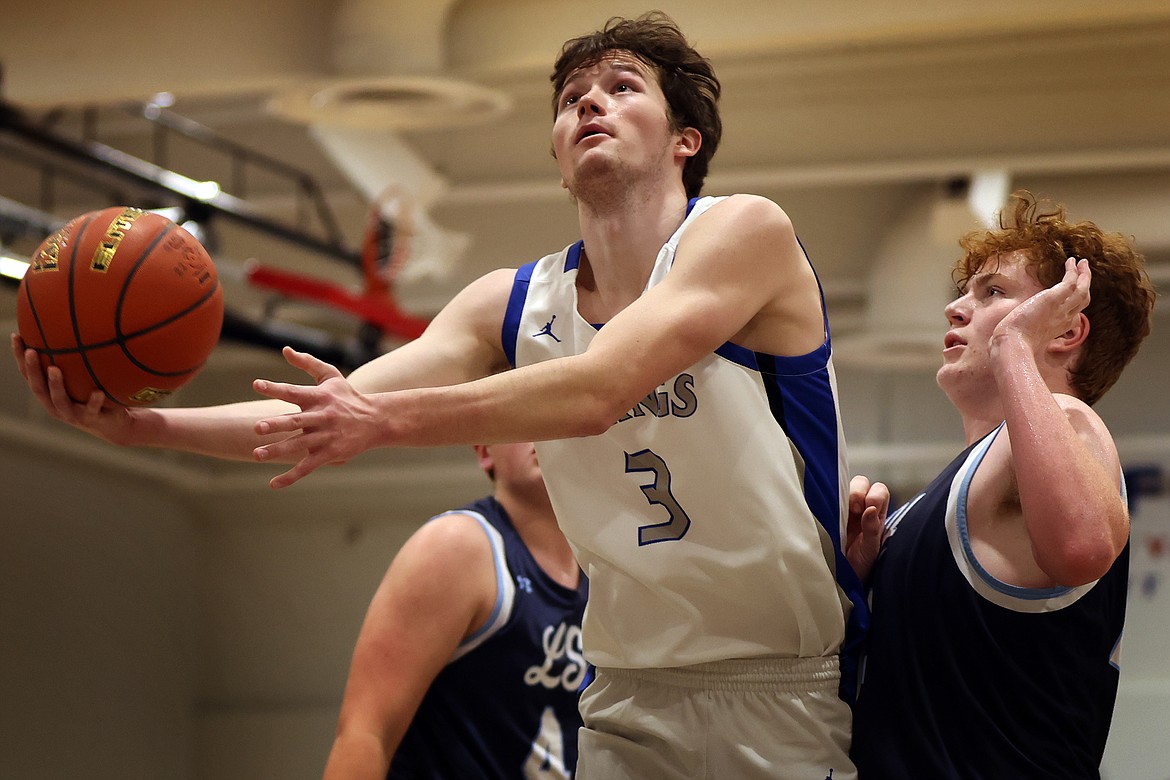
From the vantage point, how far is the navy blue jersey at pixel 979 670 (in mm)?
2611

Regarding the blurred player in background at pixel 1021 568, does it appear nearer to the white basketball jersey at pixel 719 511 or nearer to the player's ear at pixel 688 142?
the white basketball jersey at pixel 719 511

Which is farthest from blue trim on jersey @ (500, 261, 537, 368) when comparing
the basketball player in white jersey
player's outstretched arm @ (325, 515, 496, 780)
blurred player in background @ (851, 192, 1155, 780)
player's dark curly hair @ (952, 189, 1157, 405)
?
player's dark curly hair @ (952, 189, 1157, 405)

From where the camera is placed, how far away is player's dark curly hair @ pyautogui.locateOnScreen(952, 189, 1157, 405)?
291cm

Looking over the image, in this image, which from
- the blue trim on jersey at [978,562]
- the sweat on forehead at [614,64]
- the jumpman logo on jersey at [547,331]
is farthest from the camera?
the sweat on forehead at [614,64]

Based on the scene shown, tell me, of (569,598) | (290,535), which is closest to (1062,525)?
(569,598)

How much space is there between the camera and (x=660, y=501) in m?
2.81

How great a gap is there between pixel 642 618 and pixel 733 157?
7.19 m

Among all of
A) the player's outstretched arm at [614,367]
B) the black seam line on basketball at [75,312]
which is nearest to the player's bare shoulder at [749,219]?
the player's outstretched arm at [614,367]

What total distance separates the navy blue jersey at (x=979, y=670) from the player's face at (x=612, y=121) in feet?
3.16

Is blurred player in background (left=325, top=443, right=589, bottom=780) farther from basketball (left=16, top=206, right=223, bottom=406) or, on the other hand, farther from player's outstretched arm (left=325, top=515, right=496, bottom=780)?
basketball (left=16, top=206, right=223, bottom=406)

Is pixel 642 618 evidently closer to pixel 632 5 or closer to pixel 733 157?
pixel 632 5

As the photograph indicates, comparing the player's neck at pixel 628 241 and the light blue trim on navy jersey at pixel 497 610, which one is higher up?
the player's neck at pixel 628 241

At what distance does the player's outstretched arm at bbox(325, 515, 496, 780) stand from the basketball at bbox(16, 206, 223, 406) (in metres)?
0.97

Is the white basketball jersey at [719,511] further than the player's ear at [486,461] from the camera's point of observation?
No
